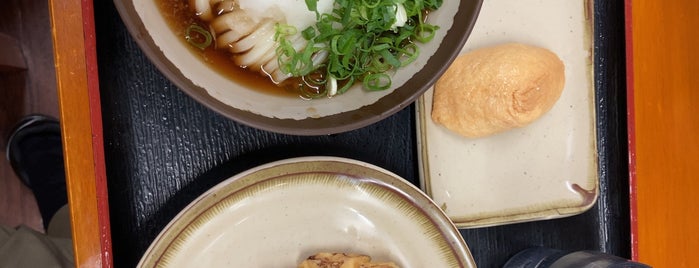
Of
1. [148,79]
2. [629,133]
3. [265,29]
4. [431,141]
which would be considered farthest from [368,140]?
[629,133]

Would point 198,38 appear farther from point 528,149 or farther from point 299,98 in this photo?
point 528,149

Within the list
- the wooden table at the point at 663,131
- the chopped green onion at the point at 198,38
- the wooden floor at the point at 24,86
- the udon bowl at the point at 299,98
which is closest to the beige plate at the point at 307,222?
the udon bowl at the point at 299,98

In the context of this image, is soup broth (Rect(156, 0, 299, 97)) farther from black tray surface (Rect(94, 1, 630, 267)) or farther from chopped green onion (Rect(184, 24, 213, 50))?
black tray surface (Rect(94, 1, 630, 267))

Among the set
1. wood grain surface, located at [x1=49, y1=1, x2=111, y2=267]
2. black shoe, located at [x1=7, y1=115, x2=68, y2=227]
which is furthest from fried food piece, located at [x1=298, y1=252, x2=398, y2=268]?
black shoe, located at [x1=7, y1=115, x2=68, y2=227]

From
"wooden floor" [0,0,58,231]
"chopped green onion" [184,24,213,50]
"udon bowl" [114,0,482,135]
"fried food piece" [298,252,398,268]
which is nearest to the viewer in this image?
"udon bowl" [114,0,482,135]

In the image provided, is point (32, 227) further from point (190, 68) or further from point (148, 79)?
point (190, 68)

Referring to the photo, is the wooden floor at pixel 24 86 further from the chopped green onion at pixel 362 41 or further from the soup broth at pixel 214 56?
the chopped green onion at pixel 362 41
